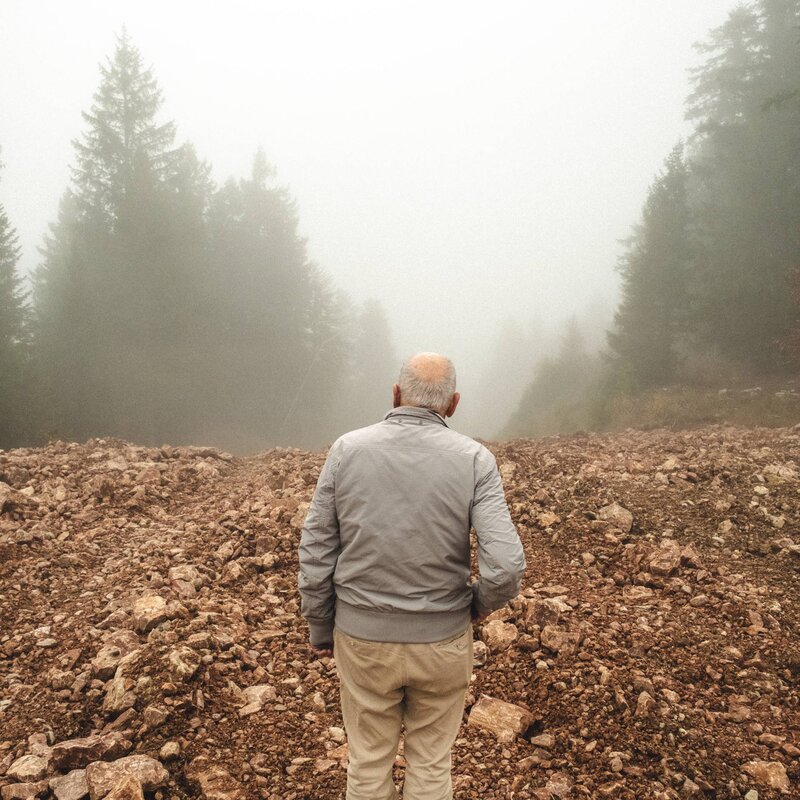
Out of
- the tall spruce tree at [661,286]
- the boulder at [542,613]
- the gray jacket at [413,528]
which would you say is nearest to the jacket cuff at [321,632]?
the gray jacket at [413,528]

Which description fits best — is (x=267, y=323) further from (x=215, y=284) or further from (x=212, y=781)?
(x=212, y=781)

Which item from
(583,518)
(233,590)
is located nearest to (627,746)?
(583,518)

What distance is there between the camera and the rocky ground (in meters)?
3.11

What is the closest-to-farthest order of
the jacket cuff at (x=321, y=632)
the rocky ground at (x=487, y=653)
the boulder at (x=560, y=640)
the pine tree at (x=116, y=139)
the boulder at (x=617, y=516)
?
the jacket cuff at (x=321, y=632) → the rocky ground at (x=487, y=653) → the boulder at (x=560, y=640) → the boulder at (x=617, y=516) → the pine tree at (x=116, y=139)

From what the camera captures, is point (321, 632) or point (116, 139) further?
point (116, 139)

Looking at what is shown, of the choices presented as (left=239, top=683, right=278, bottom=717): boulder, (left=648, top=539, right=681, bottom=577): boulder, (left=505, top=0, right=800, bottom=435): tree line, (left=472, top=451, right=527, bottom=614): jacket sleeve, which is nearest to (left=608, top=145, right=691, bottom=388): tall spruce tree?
(left=505, top=0, right=800, bottom=435): tree line

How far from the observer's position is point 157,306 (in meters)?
24.5

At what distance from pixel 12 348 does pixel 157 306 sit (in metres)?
7.00

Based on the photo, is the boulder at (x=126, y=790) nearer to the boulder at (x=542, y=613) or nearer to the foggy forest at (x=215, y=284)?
the boulder at (x=542, y=613)

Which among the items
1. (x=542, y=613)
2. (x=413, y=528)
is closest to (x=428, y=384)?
(x=413, y=528)

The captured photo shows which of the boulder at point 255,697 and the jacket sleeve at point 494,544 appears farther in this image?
the boulder at point 255,697

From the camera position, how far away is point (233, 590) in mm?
5215

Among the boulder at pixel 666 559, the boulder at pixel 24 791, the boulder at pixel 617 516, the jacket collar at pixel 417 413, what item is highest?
the jacket collar at pixel 417 413

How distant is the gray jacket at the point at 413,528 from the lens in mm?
2340
